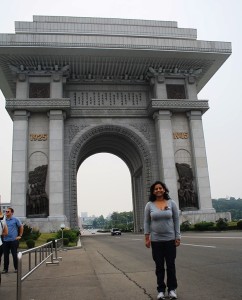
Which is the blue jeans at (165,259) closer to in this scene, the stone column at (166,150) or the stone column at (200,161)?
the stone column at (166,150)

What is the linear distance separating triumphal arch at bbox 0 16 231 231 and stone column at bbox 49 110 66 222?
87 mm

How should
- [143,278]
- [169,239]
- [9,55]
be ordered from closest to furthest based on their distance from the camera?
[169,239] < [143,278] < [9,55]

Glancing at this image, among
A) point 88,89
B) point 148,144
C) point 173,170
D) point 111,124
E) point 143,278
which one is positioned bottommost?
point 143,278

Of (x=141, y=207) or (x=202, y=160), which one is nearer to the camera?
(x=202, y=160)

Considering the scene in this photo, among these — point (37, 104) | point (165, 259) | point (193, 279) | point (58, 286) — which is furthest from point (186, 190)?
point (165, 259)

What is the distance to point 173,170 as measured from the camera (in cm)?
3194

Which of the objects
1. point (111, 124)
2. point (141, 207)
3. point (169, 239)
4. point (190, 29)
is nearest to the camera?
point (169, 239)

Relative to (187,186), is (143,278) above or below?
below

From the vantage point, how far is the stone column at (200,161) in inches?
1245

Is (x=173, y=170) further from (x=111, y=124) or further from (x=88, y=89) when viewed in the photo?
(x=88, y=89)

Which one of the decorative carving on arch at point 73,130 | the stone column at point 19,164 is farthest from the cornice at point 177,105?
the stone column at point 19,164

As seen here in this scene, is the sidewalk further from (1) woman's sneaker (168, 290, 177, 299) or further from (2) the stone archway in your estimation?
(2) the stone archway

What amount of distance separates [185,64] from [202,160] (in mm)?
10041

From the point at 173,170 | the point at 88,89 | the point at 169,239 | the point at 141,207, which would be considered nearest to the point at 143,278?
the point at 169,239
